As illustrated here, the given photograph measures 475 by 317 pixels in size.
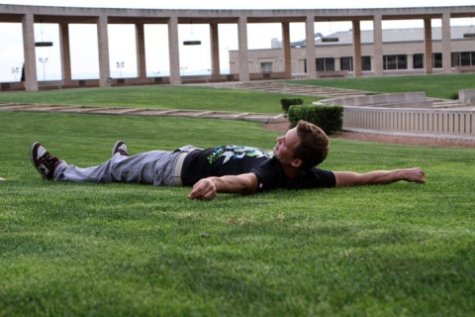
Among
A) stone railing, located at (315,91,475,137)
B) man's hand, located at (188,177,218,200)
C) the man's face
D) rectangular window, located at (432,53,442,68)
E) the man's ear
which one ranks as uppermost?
rectangular window, located at (432,53,442,68)

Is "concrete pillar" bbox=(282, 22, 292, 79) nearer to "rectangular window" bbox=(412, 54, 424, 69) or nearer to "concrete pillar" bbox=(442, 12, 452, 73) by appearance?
"concrete pillar" bbox=(442, 12, 452, 73)

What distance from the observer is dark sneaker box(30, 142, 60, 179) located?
734 centimetres

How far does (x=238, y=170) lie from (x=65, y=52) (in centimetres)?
4870

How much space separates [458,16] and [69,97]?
38609mm

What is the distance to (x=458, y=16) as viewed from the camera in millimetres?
63312

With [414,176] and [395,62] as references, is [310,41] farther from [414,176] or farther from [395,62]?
[414,176]

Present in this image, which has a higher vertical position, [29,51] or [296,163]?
[29,51]

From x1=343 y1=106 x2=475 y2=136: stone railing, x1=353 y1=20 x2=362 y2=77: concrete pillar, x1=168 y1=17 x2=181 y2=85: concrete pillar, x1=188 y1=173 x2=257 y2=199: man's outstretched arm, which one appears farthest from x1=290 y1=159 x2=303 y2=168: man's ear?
x1=353 y1=20 x2=362 y2=77: concrete pillar

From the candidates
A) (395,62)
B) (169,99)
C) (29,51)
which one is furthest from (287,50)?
(395,62)

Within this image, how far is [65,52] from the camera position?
2073 inches

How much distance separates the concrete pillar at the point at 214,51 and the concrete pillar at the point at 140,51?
5273 mm

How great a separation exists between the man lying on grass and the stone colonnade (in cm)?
4223

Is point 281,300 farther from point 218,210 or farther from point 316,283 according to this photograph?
point 218,210

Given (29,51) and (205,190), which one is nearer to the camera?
(205,190)
